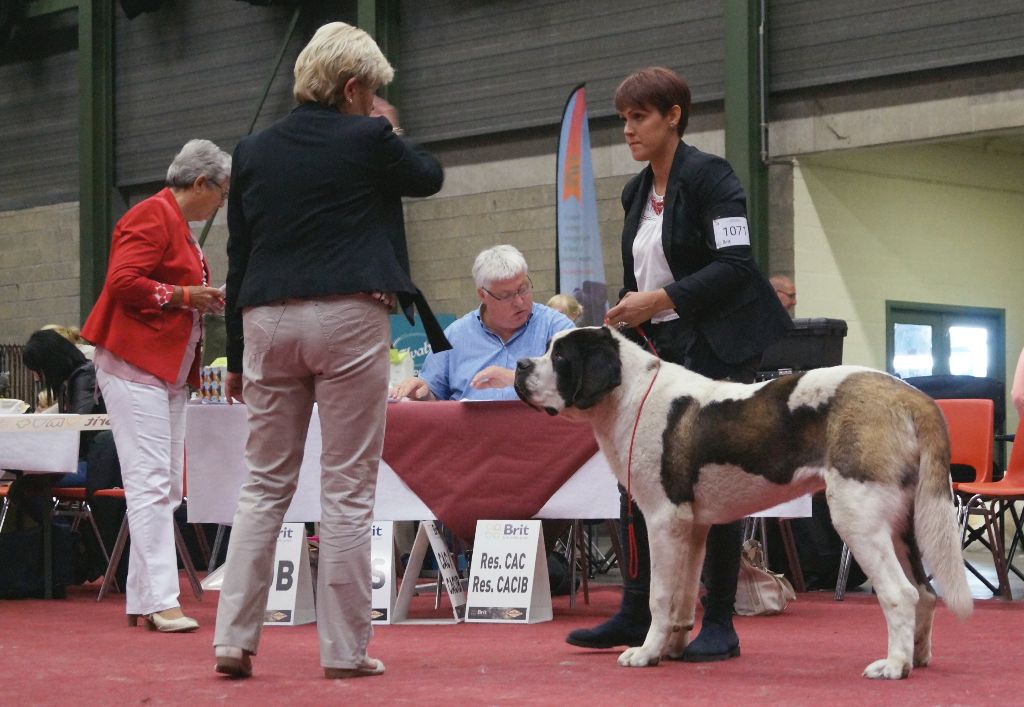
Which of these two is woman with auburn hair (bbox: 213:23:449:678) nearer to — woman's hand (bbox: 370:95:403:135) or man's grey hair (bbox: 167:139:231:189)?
woman's hand (bbox: 370:95:403:135)

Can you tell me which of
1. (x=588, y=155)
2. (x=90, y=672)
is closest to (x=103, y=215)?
(x=588, y=155)

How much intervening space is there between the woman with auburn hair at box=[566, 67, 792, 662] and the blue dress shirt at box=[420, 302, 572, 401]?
1528 millimetres

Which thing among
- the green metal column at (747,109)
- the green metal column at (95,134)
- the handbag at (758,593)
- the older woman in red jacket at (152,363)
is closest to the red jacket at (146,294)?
the older woman in red jacket at (152,363)

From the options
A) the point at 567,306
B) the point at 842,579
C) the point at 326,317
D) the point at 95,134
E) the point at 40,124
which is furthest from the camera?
the point at 40,124

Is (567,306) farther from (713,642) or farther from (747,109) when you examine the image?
(713,642)

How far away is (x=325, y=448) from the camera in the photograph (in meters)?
3.50

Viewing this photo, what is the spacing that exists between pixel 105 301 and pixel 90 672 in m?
1.58

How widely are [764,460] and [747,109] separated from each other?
23.2ft

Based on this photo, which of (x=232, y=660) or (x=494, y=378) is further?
(x=494, y=378)

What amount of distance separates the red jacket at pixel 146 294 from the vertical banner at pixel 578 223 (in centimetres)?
392

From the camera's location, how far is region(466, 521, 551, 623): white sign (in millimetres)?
4961

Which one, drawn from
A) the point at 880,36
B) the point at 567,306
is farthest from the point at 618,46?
the point at 567,306

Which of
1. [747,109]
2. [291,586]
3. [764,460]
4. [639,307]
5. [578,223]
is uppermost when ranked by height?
[747,109]

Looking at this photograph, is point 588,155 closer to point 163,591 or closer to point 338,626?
point 163,591
